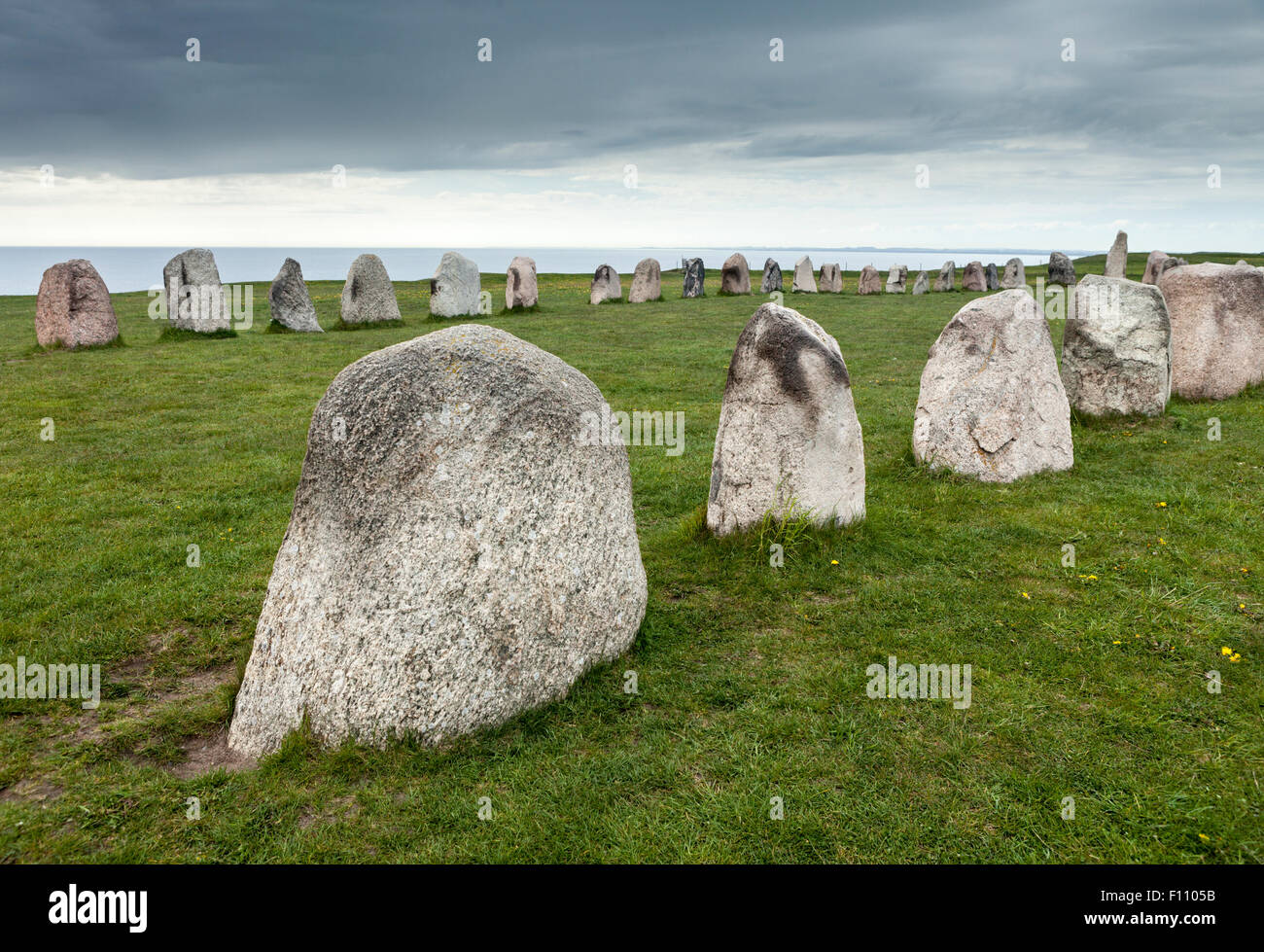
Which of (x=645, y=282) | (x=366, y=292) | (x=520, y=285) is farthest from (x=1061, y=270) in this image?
(x=366, y=292)

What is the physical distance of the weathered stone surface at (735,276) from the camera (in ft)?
117

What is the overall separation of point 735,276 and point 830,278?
577cm

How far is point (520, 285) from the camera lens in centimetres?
2773

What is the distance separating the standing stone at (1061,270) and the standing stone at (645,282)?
62.5 ft

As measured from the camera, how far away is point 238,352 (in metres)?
19.0

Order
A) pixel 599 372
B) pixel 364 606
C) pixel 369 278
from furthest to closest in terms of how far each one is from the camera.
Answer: pixel 369 278 → pixel 599 372 → pixel 364 606

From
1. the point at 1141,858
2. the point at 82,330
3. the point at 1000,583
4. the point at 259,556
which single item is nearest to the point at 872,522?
the point at 1000,583

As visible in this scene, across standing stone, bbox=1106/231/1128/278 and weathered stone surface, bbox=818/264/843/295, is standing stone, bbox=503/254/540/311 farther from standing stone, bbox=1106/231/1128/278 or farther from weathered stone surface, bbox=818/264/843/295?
standing stone, bbox=1106/231/1128/278

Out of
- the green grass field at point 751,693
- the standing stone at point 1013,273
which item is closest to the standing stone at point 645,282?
the standing stone at point 1013,273

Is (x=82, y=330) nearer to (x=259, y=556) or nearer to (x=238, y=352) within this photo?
(x=238, y=352)

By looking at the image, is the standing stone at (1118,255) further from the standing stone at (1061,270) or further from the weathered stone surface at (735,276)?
the weathered stone surface at (735,276)

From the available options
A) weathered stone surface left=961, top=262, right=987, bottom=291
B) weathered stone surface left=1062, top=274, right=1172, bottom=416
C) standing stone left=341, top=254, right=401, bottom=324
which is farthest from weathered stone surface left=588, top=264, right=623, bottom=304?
weathered stone surface left=1062, top=274, right=1172, bottom=416
